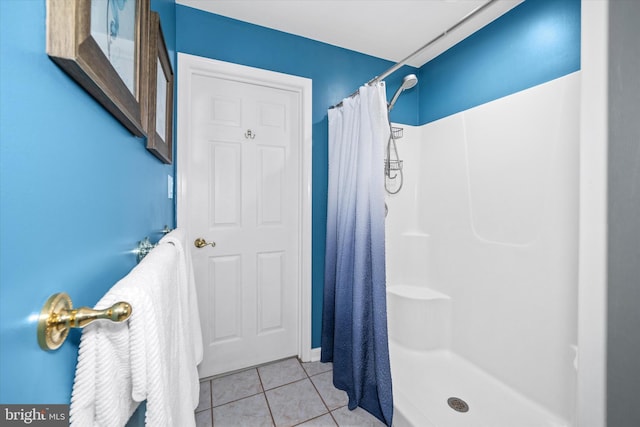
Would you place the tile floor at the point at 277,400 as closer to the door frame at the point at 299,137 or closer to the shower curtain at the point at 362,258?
the shower curtain at the point at 362,258

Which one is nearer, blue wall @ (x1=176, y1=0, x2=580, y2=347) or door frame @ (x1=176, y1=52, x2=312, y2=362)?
blue wall @ (x1=176, y1=0, x2=580, y2=347)

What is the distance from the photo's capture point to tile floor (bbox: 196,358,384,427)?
4.80 feet

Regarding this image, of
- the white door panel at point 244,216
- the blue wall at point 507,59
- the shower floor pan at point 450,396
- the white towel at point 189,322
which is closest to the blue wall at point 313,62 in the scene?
the white door panel at point 244,216

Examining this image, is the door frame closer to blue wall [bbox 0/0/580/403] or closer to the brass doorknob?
the brass doorknob

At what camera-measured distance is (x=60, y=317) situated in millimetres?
373

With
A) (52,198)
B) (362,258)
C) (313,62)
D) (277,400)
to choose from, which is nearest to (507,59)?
(313,62)

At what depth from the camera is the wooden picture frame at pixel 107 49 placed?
39cm

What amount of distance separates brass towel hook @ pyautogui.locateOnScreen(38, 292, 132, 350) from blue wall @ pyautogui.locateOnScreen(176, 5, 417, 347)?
171 centimetres

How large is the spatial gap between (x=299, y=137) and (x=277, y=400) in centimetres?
174

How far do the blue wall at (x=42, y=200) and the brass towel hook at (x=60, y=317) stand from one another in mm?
11

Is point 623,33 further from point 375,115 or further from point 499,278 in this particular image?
point 499,278

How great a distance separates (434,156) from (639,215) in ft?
5.00

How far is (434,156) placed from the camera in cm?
217

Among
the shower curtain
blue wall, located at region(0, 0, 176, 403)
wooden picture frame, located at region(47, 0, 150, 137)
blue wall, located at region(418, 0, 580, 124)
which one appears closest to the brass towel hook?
blue wall, located at region(0, 0, 176, 403)
